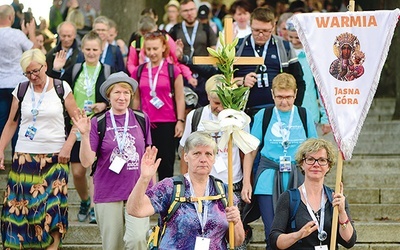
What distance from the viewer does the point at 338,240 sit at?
843cm

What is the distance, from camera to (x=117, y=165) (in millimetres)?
9969

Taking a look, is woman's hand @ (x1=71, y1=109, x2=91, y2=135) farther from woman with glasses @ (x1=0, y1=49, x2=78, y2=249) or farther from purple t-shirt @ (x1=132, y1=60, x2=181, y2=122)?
purple t-shirt @ (x1=132, y1=60, x2=181, y2=122)

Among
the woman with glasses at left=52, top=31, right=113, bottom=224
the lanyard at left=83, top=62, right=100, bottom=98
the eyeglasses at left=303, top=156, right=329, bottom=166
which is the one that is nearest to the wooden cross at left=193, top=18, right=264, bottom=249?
the eyeglasses at left=303, top=156, right=329, bottom=166

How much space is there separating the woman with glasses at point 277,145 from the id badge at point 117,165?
3.55 ft

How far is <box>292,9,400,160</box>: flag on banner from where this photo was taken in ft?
27.7

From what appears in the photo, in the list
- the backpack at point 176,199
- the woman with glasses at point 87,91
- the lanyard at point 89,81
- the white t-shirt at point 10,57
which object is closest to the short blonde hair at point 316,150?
the backpack at point 176,199

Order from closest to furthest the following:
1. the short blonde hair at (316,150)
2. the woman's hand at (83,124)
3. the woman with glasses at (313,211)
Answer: the woman with glasses at (313,211) → the short blonde hair at (316,150) → the woman's hand at (83,124)

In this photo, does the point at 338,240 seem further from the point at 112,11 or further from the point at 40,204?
the point at 112,11

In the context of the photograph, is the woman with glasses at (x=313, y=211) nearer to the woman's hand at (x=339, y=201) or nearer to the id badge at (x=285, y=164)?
the woman's hand at (x=339, y=201)

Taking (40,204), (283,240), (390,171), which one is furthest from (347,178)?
(283,240)

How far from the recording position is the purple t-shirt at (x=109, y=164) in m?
10.0

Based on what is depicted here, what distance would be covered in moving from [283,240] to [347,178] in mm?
4478

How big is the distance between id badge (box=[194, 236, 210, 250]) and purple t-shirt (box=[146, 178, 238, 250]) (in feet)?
0.10

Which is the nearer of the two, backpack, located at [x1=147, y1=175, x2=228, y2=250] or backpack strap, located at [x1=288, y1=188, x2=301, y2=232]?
backpack, located at [x1=147, y1=175, x2=228, y2=250]
